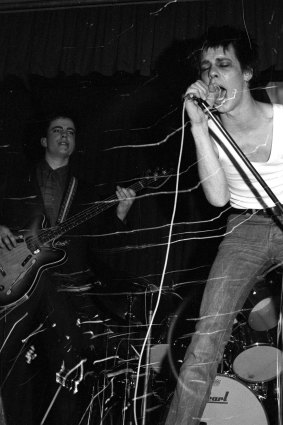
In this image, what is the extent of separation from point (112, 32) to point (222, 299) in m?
1.67

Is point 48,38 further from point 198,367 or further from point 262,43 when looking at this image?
point 198,367

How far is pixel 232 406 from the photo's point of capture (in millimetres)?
1929

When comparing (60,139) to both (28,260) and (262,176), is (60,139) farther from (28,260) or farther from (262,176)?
(262,176)

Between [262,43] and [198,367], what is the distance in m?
1.52

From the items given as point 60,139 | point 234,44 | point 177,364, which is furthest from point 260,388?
point 60,139

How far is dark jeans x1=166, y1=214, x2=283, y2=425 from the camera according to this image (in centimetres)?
124

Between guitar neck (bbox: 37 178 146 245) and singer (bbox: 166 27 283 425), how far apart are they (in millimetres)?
825

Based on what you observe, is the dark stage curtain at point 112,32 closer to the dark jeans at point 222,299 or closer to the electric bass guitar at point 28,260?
the electric bass guitar at point 28,260

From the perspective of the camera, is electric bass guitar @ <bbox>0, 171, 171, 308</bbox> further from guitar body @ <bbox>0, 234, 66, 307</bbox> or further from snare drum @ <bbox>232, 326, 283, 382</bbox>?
snare drum @ <bbox>232, 326, 283, 382</bbox>

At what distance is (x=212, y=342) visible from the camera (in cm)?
129

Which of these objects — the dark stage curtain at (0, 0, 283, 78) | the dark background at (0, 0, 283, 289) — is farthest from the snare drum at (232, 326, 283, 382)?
the dark stage curtain at (0, 0, 283, 78)

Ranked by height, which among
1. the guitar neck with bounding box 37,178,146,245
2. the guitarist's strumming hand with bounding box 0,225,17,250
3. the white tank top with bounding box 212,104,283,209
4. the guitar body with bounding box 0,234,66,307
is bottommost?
the guitar body with bounding box 0,234,66,307

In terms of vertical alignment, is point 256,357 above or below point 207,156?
below

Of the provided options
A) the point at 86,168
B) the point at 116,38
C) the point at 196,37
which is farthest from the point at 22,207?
the point at 196,37
